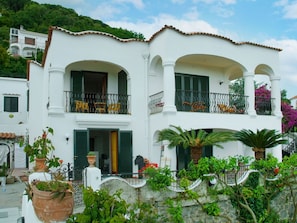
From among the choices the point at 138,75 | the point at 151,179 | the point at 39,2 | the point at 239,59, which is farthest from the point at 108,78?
the point at 39,2

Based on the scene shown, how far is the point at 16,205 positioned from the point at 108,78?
798cm

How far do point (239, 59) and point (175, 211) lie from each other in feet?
31.5

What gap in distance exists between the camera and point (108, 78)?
17.0m

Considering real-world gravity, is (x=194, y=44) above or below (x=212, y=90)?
above

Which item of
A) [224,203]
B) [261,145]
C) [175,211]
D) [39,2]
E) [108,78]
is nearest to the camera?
[175,211]

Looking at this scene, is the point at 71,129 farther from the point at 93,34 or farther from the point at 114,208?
the point at 114,208

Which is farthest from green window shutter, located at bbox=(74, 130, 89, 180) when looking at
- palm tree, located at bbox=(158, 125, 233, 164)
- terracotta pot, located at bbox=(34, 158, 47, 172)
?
terracotta pot, located at bbox=(34, 158, 47, 172)

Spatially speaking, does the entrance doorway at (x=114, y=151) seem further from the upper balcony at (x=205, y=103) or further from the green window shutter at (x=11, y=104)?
the green window shutter at (x=11, y=104)

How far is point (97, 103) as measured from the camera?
50.8 ft

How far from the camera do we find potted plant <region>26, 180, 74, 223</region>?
7.24m

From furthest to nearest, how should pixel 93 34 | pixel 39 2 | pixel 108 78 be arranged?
pixel 39 2 → pixel 108 78 → pixel 93 34

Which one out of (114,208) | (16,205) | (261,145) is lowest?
(16,205)

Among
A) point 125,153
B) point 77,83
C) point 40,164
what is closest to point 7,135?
point 77,83

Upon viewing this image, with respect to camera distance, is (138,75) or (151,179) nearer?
(151,179)
